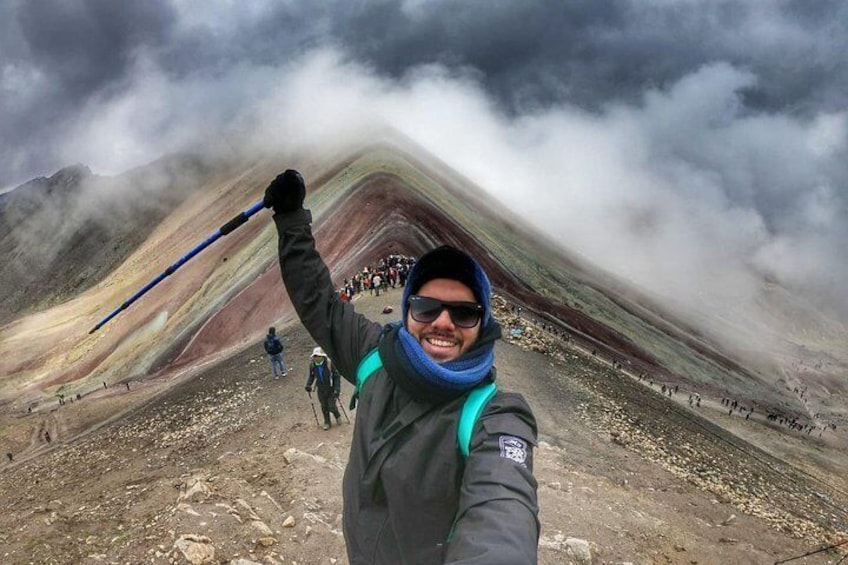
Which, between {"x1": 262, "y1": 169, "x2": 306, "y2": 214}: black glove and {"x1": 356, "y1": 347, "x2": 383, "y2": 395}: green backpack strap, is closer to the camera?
{"x1": 356, "y1": 347, "x2": 383, "y2": 395}: green backpack strap

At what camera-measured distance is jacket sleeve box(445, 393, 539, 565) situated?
229 centimetres

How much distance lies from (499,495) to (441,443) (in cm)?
41

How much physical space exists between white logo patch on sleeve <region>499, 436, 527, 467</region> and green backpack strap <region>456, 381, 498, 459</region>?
0.17m

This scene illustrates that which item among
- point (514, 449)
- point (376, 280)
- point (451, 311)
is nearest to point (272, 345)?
point (376, 280)

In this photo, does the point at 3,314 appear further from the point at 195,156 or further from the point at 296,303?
the point at 296,303

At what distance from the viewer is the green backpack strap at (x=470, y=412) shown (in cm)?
274

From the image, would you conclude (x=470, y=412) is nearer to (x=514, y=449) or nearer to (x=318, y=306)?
(x=514, y=449)

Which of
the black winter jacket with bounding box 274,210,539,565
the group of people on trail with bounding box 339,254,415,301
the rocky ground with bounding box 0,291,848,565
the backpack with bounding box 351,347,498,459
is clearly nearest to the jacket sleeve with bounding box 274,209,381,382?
the black winter jacket with bounding box 274,210,539,565

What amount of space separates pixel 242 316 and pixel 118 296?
93.2 feet

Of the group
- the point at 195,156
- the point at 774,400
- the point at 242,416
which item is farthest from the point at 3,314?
the point at 774,400

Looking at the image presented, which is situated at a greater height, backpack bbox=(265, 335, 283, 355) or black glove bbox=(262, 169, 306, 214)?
backpack bbox=(265, 335, 283, 355)

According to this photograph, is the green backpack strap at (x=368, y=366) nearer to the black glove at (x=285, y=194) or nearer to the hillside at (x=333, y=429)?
the black glove at (x=285, y=194)

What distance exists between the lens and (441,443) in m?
2.78

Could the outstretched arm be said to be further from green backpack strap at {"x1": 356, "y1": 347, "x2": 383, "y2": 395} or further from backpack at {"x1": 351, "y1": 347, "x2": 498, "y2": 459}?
backpack at {"x1": 351, "y1": 347, "x2": 498, "y2": 459}
